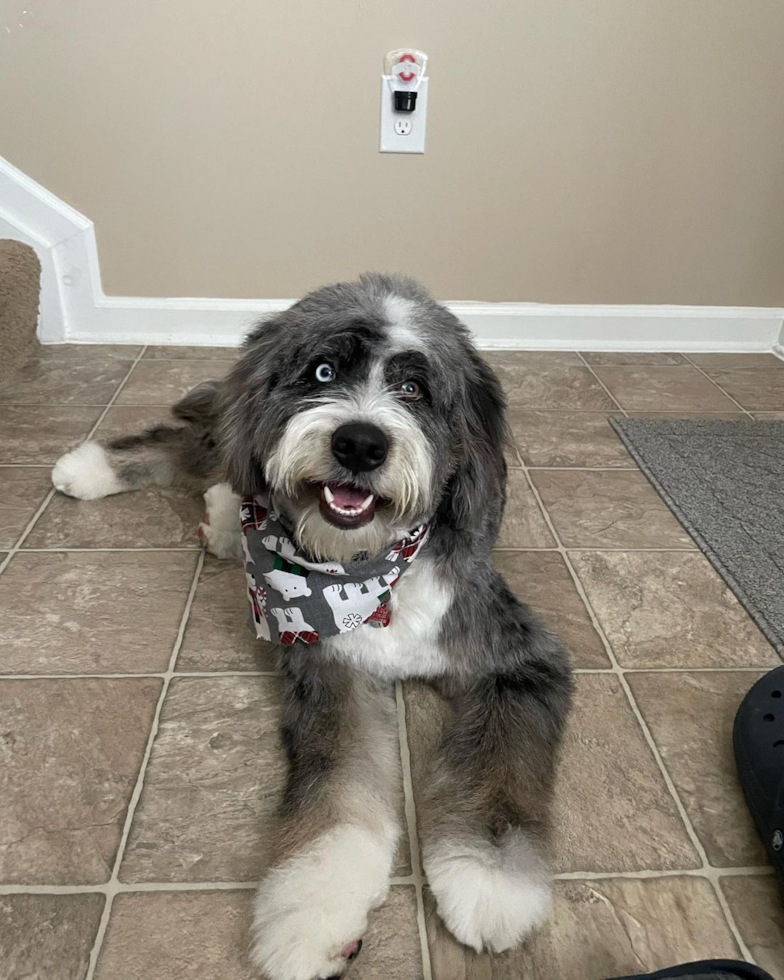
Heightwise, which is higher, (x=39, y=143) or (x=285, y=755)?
(x=39, y=143)

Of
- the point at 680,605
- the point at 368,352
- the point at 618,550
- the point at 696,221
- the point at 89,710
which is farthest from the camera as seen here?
the point at 696,221

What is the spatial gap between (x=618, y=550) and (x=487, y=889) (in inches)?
35.8

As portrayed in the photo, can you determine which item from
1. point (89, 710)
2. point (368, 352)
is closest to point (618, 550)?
point (368, 352)

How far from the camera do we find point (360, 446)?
0.92 metres

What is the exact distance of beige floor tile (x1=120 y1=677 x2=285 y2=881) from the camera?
0.93 metres

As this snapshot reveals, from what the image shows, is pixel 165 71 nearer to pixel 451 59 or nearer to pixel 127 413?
pixel 451 59

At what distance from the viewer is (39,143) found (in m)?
2.26

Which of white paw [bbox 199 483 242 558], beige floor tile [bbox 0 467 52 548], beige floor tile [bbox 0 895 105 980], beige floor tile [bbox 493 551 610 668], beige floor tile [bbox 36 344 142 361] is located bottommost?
beige floor tile [bbox 36 344 142 361]

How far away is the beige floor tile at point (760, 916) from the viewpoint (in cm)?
87

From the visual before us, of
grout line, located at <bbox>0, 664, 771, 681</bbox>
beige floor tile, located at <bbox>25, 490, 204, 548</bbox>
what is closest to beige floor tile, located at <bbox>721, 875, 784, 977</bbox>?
grout line, located at <bbox>0, 664, 771, 681</bbox>

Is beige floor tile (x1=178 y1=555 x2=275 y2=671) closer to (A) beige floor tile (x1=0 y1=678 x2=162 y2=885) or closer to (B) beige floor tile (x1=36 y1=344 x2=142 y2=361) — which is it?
(A) beige floor tile (x1=0 y1=678 x2=162 y2=885)

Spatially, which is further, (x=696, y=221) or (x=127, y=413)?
(x=696, y=221)

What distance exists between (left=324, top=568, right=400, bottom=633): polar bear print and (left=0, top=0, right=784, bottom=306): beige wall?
1.71 m

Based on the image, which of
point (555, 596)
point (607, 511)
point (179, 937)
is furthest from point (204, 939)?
point (607, 511)
